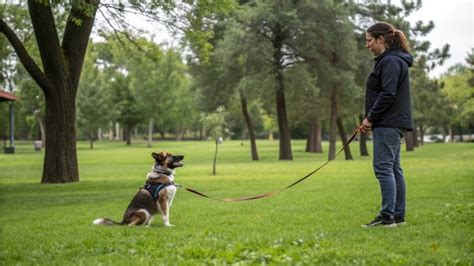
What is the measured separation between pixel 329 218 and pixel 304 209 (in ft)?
4.32

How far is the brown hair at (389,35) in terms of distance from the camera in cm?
744

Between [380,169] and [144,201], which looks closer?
[380,169]

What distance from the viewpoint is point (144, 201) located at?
8.16m

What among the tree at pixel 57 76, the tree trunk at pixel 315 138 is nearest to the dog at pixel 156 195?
the tree at pixel 57 76

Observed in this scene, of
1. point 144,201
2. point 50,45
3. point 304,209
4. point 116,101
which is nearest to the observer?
point 144,201

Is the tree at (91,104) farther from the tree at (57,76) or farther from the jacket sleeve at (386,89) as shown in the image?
the jacket sleeve at (386,89)

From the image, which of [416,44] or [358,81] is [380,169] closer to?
→ [358,81]

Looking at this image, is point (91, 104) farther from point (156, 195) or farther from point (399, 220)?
point (399, 220)

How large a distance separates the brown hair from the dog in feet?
11.0

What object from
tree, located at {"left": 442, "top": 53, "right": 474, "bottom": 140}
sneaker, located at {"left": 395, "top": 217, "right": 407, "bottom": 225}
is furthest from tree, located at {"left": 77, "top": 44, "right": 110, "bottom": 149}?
sneaker, located at {"left": 395, "top": 217, "right": 407, "bottom": 225}

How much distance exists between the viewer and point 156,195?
816cm

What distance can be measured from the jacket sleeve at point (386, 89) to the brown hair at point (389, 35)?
32 cm

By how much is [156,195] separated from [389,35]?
397cm

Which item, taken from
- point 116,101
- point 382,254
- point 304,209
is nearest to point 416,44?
point 304,209
